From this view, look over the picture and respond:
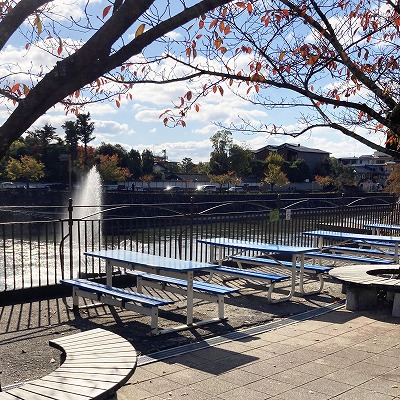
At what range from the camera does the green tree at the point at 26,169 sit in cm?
6328

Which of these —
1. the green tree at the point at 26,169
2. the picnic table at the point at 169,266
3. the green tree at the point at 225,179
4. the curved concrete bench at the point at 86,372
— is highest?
the green tree at the point at 26,169

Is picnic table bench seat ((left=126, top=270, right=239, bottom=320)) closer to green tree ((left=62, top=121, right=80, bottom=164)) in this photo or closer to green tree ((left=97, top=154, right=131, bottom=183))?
green tree ((left=97, top=154, right=131, bottom=183))

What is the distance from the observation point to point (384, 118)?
4.84m

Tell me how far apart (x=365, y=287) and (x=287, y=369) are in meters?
2.46

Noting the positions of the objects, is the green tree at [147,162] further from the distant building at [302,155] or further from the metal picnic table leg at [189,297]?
the metal picnic table leg at [189,297]

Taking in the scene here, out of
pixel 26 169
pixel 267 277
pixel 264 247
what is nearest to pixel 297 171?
pixel 26 169

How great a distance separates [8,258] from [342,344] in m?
15.4

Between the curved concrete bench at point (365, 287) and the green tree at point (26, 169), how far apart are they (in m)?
59.9

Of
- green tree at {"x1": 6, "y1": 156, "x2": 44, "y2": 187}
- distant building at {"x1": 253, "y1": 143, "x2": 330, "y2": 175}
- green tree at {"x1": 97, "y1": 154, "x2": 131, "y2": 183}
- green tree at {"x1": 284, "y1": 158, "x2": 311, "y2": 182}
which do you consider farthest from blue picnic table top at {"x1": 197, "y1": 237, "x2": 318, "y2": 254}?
distant building at {"x1": 253, "y1": 143, "x2": 330, "y2": 175}

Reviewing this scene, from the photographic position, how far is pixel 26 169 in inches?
2495

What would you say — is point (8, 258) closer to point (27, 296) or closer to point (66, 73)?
point (27, 296)

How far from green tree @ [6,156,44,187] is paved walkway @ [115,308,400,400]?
61.0 m

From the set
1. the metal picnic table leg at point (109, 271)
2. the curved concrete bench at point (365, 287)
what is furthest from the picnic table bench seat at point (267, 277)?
the metal picnic table leg at point (109, 271)

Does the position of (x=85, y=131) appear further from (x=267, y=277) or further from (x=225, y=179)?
(x=267, y=277)
